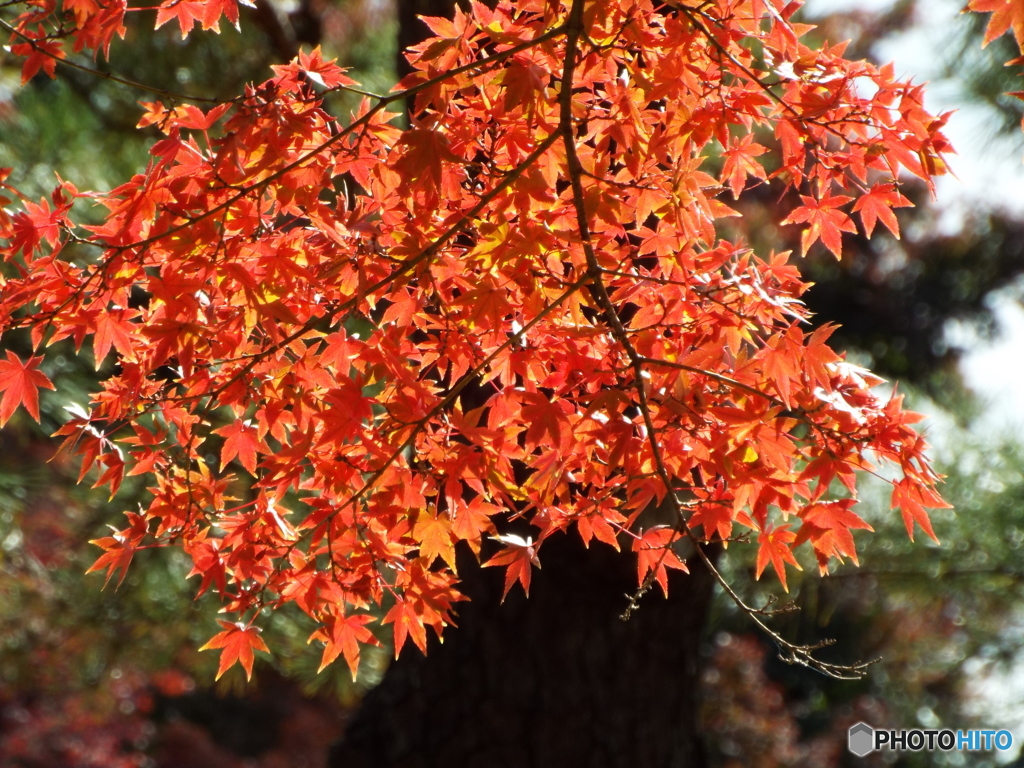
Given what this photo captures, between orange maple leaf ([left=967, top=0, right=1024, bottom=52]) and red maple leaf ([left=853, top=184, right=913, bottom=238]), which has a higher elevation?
orange maple leaf ([left=967, top=0, right=1024, bottom=52])

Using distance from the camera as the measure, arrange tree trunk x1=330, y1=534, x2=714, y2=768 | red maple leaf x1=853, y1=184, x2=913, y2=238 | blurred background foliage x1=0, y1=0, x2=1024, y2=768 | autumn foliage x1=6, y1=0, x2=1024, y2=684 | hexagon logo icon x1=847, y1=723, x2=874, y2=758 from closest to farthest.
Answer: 1. autumn foliage x1=6, y1=0, x2=1024, y2=684
2. red maple leaf x1=853, y1=184, x2=913, y2=238
3. tree trunk x1=330, y1=534, x2=714, y2=768
4. hexagon logo icon x1=847, y1=723, x2=874, y2=758
5. blurred background foliage x1=0, y1=0, x2=1024, y2=768

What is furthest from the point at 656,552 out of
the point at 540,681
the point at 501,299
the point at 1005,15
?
the point at 540,681

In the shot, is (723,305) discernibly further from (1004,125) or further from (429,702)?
(1004,125)

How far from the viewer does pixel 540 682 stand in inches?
82.0

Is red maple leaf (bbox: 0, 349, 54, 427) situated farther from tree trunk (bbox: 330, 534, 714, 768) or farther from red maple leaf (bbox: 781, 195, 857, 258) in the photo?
tree trunk (bbox: 330, 534, 714, 768)

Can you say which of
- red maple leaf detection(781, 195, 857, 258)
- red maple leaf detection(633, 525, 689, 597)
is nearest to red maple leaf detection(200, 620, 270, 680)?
red maple leaf detection(633, 525, 689, 597)

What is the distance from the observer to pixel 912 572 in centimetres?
305

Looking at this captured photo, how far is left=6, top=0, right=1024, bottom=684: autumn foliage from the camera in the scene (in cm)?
99

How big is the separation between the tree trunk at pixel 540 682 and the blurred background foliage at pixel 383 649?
1.86 feet

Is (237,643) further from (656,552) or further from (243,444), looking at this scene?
(656,552)

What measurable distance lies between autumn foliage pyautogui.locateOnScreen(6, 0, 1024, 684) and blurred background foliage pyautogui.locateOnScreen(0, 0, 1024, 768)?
134 centimetres

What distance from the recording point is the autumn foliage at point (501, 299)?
985 millimetres

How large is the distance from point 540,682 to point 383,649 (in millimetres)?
1173

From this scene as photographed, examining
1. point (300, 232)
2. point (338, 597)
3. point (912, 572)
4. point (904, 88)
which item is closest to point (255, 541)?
point (338, 597)
